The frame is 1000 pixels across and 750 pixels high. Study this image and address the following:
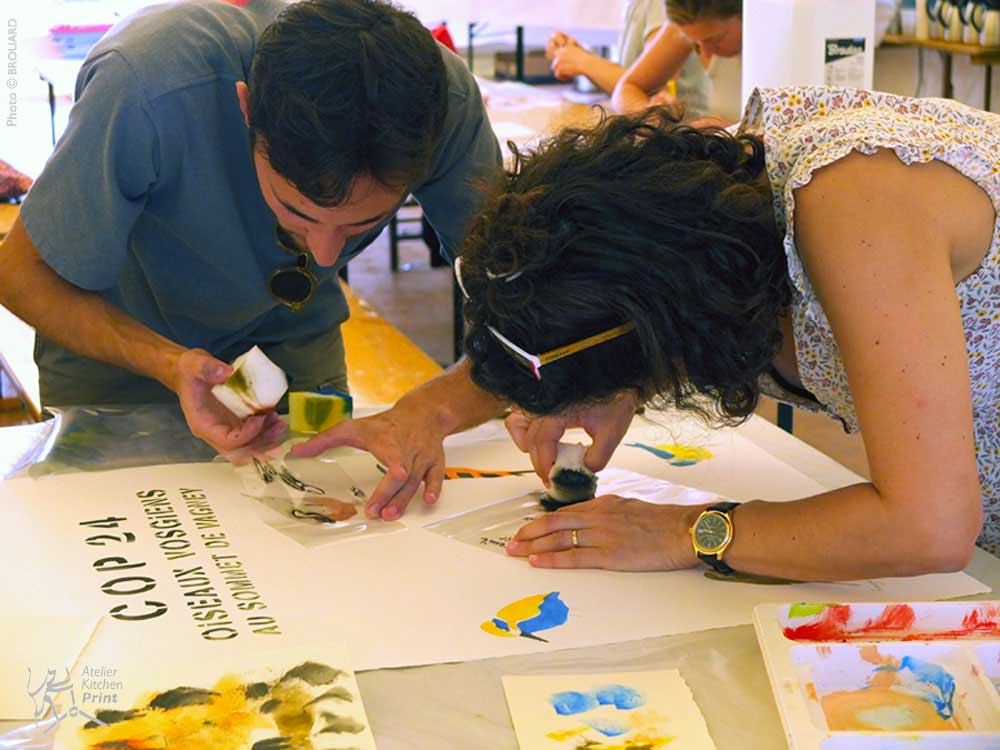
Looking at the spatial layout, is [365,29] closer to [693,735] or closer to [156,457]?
[156,457]

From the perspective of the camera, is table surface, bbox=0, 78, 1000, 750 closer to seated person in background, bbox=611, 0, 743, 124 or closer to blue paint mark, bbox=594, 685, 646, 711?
blue paint mark, bbox=594, 685, 646, 711

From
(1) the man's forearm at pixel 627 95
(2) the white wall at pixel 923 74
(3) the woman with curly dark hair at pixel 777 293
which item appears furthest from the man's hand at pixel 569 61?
(3) the woman with curly dark hair at pixel 777 293

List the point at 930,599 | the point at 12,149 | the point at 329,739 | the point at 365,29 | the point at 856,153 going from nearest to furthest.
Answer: the point at 329,739 → the point at 856,153 → the point at 930,599 → the point at 365,29 → the point at 12,149

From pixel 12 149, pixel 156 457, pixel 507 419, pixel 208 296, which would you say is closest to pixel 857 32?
pixel 507 419

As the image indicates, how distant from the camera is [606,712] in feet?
3.29

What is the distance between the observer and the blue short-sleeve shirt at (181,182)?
148 centimetres

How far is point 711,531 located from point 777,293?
26 cm

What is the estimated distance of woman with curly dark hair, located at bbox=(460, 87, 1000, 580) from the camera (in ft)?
3.50

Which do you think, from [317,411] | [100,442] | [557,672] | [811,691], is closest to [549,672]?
[557,672]

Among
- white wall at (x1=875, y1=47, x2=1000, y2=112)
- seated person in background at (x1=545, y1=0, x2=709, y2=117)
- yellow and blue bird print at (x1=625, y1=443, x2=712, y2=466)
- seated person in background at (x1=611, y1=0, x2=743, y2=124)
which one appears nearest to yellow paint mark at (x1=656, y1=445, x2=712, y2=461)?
yellow and blue bird print at (x1=625, y1=443, x2=712, y2=466)

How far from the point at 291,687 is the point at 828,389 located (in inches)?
24.8

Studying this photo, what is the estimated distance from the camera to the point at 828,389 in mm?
1263

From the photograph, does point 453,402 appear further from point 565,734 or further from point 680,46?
point 680,46

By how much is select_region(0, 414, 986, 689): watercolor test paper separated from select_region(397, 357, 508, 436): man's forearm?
0.45ft
